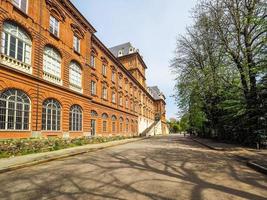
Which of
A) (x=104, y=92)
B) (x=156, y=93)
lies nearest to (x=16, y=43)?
(x=104, y=92)

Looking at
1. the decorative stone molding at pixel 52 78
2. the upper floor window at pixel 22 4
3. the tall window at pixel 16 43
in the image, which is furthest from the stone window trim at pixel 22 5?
the decorative stone molding at pixel 52 78

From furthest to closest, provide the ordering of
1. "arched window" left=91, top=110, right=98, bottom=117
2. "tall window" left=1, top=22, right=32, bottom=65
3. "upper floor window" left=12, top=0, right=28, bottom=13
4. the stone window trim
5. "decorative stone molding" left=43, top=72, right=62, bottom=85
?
"arched window" left=91, top=110, right=98, bottom=117 < "decorative stone molding" left=43, top=72, right=62, bottom=85 < "upper floor window" left=12, top=0, right=28, bottom=13 < the stone window trim < "tall window" left=1, top=22, right=32, bottom=65

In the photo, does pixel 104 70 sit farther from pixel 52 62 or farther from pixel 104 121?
pixel 52 62

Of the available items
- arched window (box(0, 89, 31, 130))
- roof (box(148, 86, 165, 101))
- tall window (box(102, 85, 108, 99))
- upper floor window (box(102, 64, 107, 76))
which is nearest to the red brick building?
arched window (box(0, 89, 31, 130))

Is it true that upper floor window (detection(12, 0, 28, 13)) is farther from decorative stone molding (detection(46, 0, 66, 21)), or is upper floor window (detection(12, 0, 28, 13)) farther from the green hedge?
the green hedge

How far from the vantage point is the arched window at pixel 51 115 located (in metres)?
16.6

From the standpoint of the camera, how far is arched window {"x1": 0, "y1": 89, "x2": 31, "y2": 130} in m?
13.1

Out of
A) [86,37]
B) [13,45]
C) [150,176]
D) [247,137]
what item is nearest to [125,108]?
[86,37]

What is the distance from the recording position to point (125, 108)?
3984cm

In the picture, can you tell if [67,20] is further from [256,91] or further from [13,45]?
[256,91]

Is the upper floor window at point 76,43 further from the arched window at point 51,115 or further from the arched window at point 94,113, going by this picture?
the arched window at point 94,113

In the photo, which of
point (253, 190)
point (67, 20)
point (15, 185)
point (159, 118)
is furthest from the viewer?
point (159, 118)

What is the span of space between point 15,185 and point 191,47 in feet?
84.7

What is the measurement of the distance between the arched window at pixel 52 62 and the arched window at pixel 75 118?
365 centimetres
